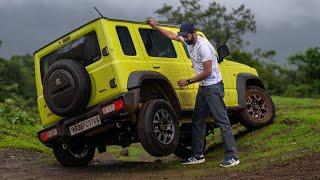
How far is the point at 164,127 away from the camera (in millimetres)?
8328

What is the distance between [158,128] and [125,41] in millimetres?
1357

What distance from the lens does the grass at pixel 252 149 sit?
7.97 m

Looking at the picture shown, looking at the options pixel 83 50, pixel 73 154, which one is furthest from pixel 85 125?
pixel 73 154

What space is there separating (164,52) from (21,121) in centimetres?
887

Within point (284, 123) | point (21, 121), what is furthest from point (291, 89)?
point (284, 123)

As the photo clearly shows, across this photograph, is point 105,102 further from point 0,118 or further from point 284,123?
point 0,118

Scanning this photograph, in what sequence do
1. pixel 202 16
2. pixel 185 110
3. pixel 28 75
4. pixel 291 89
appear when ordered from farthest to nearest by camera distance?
1. pixel 28 75
2. pixel 202 16
3. pixel 291 89
4. pixel 185 110

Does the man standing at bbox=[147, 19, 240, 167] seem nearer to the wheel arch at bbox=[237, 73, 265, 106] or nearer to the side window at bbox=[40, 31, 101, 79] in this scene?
the side window at bbox=[40, 31, 101, 79]

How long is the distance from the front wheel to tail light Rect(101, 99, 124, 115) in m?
1.70

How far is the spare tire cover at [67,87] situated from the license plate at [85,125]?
0.18m

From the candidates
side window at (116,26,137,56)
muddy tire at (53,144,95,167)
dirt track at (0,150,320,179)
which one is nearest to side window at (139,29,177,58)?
side window at (116,26,137,56)

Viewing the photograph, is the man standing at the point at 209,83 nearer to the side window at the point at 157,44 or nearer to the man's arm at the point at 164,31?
the man's arm at the point at 164,31

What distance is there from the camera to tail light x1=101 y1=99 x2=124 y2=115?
7.96 m

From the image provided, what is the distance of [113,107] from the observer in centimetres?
803
